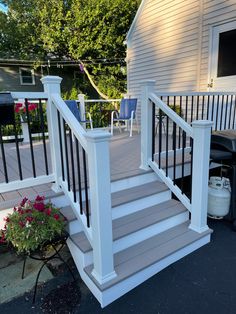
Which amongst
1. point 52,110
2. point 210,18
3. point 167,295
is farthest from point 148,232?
point 210,18

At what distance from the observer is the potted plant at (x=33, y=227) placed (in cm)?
161

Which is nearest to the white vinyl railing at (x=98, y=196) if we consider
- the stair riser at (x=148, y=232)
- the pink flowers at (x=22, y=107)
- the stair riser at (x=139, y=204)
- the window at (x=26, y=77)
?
the stair riser at (x=148, y=232)

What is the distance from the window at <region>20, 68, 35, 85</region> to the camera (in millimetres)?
12703

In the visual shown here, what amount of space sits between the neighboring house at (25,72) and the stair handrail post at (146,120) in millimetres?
11508

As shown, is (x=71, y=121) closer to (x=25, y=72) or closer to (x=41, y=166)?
(x=41, y=166)

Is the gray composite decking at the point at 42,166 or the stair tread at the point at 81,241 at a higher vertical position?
the gray composite decking at the point at 42,166

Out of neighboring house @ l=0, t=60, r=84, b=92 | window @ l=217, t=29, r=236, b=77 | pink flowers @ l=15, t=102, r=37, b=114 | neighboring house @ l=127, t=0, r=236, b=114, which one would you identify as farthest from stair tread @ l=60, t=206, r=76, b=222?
neighboring house @ l=0, t=60, r=84, b=92

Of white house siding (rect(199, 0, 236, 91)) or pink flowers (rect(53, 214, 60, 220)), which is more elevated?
white house siding (rect(199, 0, 236, 91))

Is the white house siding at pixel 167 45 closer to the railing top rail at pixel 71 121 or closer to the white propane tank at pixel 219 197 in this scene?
the white propane tank at pixel 219 197

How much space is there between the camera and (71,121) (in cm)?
171

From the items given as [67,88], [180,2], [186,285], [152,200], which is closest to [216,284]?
[186,285]

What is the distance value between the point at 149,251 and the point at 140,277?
9.0 inches

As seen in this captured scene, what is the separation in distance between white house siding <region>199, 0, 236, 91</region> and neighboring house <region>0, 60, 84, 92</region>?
9700 millimetres

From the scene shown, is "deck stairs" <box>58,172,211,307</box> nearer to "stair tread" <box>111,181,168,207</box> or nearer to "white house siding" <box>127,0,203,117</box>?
"stair tread" <box>111,181,168,207</box>
